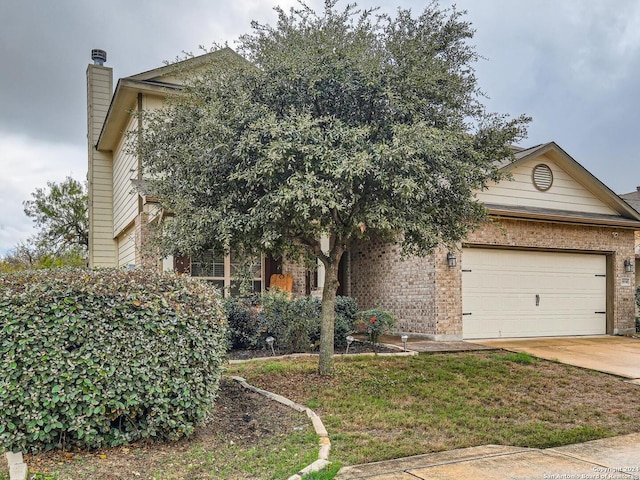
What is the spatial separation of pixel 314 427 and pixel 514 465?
1.82 m

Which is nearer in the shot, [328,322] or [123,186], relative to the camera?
[328,322]

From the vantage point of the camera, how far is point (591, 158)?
2202 cm

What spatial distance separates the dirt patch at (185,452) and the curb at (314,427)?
0.34 feet

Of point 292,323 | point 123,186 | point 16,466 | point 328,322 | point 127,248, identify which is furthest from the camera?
point 127,248

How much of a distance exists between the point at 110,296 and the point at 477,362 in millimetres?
6289

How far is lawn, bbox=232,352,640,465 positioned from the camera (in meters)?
4.93

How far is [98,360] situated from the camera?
4133mm

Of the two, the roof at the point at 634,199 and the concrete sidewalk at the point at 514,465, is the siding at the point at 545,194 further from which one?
the concrete sidewalk at the point at 514,465

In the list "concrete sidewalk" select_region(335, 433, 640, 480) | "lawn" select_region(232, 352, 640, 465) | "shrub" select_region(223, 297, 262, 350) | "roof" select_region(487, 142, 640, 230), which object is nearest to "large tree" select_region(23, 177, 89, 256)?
"shrub" select_region(223, 297, 262, 350)

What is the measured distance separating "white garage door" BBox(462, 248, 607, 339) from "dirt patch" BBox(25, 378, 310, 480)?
7286 mm

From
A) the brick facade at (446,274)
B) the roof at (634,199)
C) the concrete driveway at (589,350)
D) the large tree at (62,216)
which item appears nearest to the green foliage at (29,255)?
the large tree at (62,216)

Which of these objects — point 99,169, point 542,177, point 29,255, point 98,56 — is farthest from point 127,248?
point 29,255

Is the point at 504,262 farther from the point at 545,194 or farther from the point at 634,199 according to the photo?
the point at 634,199

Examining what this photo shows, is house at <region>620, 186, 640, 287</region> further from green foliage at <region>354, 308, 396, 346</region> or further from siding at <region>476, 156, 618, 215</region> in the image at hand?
green foliage at <region>354, 308, 396, 346</region>
